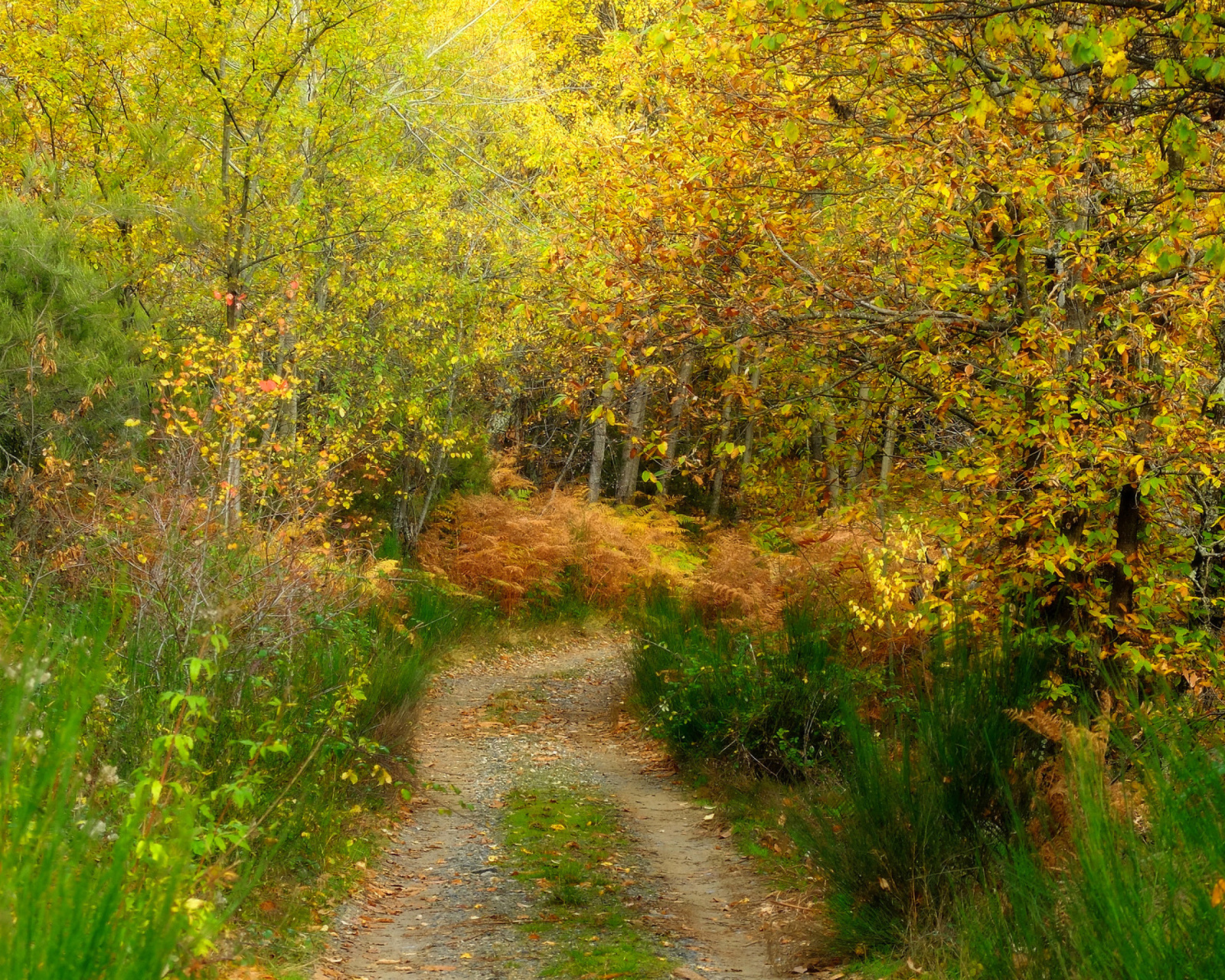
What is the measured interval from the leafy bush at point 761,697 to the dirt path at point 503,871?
0.56 m

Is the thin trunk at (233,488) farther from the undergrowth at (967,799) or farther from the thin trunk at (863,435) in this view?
the thin trunk at (863,435)

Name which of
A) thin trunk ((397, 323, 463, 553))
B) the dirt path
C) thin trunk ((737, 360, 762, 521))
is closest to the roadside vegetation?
thin trunk ((737, 360, 762, 521))

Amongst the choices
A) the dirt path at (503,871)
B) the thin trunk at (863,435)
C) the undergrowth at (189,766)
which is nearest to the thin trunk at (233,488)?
the undergrowth at (189,766)

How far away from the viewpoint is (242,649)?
6.30m

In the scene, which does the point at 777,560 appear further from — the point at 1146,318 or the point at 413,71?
the point at 413,71

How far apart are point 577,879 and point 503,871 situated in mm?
501

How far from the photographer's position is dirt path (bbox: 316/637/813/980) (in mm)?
5750

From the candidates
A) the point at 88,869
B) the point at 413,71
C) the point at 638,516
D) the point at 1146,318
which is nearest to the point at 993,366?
the point at 1146,318

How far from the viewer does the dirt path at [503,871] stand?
5.75 metres

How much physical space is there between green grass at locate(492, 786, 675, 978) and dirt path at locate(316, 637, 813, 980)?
0.10 meters

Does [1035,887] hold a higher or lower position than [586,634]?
higher

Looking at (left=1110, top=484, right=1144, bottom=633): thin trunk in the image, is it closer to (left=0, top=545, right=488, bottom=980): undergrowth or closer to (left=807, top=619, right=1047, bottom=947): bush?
(left=807, top=619, right=1047, bottom=947): bush

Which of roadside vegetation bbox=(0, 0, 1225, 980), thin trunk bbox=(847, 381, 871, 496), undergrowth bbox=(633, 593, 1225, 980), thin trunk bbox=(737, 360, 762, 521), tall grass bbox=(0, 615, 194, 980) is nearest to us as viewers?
tall grass bbox=(0, 615, 194, 980)

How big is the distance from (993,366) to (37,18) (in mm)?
10610
